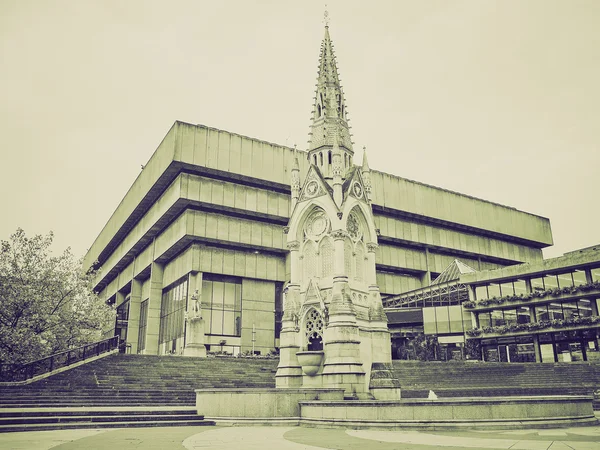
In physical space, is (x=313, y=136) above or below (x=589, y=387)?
above

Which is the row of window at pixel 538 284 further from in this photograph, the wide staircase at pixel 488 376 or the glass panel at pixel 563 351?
the wide staircase at pixel 488 376

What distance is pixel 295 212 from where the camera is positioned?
89.0 feet

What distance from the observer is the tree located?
1233 inches

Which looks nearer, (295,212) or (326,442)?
(326,442)

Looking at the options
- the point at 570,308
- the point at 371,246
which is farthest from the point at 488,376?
the point at 570,308

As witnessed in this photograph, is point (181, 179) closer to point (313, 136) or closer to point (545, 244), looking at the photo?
point (313, 136)

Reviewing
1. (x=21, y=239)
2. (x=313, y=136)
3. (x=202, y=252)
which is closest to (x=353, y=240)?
(x=313, y=136)

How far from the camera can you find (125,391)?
2455 cm

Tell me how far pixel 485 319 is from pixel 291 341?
37.0 m

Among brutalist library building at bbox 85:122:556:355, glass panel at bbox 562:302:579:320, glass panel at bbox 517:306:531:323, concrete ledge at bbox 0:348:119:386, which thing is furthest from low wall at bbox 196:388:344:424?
glass panel at bbox 562:302:579:320

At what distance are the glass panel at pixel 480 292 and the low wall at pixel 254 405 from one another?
4201cm

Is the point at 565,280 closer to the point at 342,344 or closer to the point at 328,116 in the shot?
the point at 328,116

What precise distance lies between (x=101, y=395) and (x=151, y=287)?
1612 inches

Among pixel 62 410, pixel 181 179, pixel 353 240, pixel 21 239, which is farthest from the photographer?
pixel 181 179
